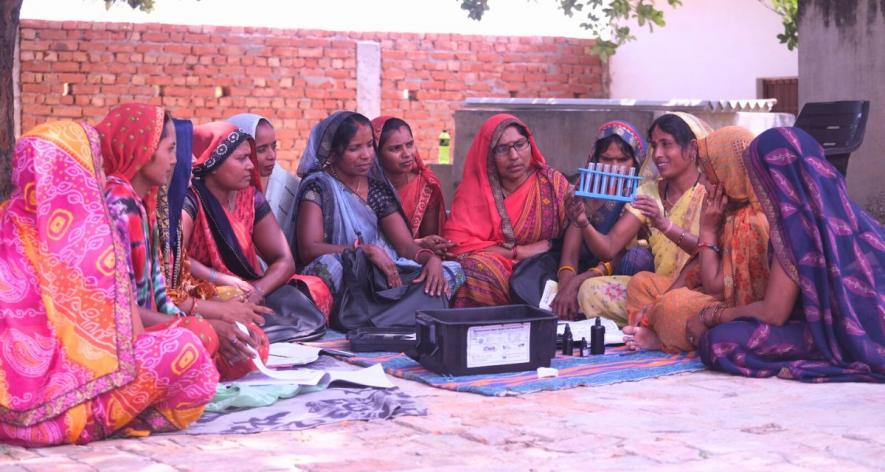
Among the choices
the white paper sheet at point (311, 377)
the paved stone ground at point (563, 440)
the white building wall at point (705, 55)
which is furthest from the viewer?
the white building wall at point (705, 55)

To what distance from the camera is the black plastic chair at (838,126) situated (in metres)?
7.89

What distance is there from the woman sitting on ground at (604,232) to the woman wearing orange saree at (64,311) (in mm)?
3326

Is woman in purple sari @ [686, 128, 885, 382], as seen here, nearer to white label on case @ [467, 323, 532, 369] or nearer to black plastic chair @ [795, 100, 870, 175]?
white label on case @ [467, 323, 532, 369]

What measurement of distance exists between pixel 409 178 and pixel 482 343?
2716 mm

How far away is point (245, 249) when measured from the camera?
667 centimetres

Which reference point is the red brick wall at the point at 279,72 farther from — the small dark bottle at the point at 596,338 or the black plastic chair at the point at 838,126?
the small dark bottle at the point at 596,338

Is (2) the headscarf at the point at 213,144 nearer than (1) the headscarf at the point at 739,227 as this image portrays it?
No

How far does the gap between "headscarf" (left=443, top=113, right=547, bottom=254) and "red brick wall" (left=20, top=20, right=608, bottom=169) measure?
7944mm

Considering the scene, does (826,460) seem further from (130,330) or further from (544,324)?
(130,330)

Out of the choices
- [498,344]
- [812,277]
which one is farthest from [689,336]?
[498,344]

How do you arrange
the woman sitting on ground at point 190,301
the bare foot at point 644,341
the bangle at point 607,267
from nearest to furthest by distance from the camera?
the woman sitting on ground at point 190,301, the bare foot at point 644,341, the bangle at point 607,267

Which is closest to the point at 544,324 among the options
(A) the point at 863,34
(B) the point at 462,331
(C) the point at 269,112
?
(B) the point at 462,331

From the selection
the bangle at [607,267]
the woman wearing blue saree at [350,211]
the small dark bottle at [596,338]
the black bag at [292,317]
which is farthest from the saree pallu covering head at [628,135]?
the black bag at [292,317]

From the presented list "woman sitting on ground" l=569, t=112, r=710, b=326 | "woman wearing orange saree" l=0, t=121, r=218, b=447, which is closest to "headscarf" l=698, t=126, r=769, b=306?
"woman sitting on ground" l=569, t=112, r=710, b=326
